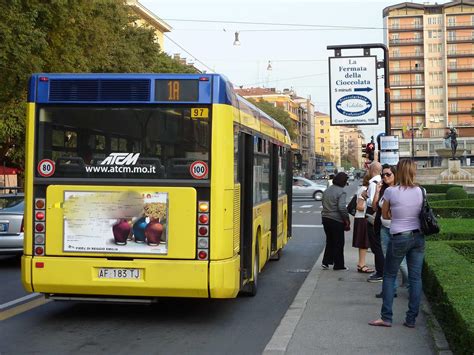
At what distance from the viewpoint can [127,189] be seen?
724cm

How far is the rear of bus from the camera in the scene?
7.15 m

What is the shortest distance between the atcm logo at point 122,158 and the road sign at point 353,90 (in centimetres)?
1262

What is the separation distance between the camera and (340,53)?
19.0m

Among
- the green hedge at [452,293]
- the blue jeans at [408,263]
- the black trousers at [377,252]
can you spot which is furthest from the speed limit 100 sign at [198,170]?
the black trousers at [377,252]

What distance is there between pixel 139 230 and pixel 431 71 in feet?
388

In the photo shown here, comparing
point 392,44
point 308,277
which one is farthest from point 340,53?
point 392,44

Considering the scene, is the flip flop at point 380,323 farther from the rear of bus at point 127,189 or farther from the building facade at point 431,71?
the building facade at point 431,71

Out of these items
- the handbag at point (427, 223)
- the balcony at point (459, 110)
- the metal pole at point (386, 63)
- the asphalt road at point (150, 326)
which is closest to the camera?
the asphalt road at point (150, 326)

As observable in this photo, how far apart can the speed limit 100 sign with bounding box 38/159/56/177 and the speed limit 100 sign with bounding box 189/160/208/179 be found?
1586 mm

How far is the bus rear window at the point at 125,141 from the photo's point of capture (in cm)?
725

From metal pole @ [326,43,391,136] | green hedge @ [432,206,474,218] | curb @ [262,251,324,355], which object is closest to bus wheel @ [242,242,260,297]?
curb @ [262,251,324,355]

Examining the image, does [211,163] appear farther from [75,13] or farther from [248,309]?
[75,13]

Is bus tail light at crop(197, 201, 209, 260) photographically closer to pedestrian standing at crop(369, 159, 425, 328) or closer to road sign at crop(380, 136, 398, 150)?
pedestrian standing at crop(369, 159, 425, 328)

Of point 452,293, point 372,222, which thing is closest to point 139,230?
point 452,293
